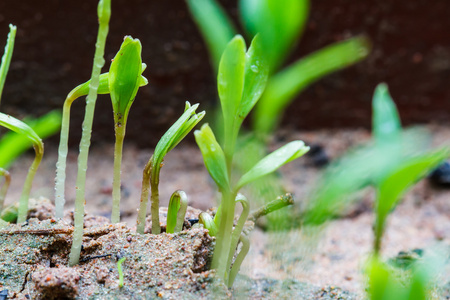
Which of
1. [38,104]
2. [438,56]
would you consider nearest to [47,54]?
[38,104]

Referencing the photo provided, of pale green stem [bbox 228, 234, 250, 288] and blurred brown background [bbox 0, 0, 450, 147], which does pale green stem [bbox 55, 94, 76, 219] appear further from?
blurred brown background [bbox 0, 0, 450, 147]

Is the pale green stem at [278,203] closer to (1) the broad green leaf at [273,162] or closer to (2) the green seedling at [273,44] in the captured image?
(1) the broad green leaf at [273,162]

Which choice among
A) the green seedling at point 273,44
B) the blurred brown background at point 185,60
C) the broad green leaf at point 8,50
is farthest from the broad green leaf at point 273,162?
the blurred brown background at point 185,60

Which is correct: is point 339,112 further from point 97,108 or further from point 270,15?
point 270,15

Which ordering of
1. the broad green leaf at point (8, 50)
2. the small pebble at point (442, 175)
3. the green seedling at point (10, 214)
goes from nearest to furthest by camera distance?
the broad green leaf at point (8, 50) < the green seedling at point (10, 214) < the small pebble at point (442, 175)

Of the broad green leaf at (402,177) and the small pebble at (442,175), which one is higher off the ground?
the small pebble at (442,175)

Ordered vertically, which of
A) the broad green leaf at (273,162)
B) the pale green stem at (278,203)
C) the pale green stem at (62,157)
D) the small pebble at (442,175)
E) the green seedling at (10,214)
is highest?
the small pebble at (442,175)

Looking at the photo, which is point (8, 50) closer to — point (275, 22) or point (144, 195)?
point (144, 195)
